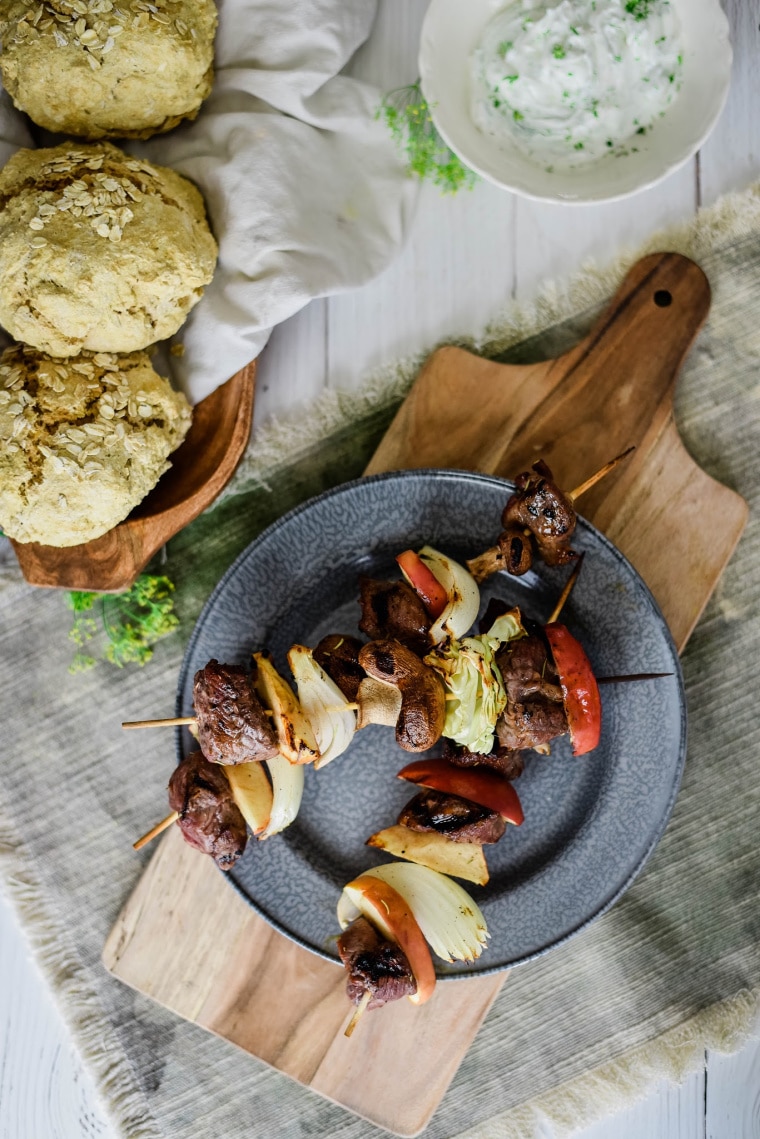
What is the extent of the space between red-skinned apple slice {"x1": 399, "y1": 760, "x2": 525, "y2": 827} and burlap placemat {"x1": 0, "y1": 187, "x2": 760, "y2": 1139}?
0.69 meters

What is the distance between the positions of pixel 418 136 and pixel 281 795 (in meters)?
2.05

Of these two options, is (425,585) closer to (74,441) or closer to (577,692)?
(577,692)

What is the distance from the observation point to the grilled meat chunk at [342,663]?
2.44 metres

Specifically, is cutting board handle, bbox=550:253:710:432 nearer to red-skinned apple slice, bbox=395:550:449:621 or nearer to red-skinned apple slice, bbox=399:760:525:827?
red-skinned apple slice, bbox=395:550:449:621

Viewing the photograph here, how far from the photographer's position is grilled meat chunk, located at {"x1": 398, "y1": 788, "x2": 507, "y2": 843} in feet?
8.06

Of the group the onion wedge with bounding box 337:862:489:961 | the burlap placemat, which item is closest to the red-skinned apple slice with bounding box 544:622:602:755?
the onion wedge with bounding box 337:862:489:961

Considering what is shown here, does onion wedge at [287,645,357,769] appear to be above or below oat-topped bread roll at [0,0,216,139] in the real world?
below

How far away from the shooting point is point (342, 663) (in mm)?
2459

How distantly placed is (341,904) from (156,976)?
786 mm

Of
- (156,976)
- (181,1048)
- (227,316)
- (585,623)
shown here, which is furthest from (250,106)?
(181,1048)

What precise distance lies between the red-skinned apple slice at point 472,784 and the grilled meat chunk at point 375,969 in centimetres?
44

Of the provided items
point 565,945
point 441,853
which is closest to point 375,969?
point 441,853

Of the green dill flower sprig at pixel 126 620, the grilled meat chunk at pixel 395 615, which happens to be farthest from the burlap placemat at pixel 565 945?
the grilled meat chunk at pixel 395 615

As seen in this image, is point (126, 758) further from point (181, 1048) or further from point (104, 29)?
point (104, 29)
